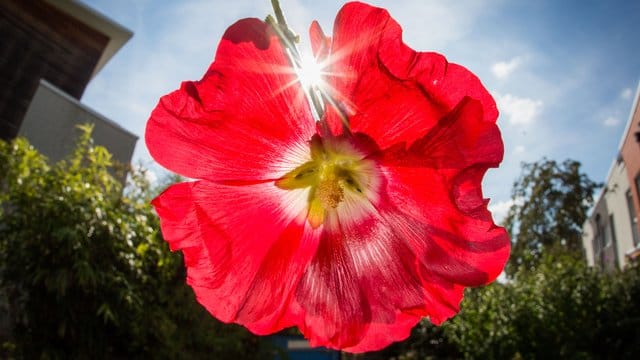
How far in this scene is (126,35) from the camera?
10281 millimetres

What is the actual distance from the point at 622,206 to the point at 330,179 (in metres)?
21.0

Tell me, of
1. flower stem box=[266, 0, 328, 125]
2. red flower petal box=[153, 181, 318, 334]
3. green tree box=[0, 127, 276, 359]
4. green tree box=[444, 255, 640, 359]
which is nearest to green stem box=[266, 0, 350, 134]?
flower stem box=[266, 0, 328, 125]

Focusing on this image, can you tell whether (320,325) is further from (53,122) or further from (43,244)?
(53,122)

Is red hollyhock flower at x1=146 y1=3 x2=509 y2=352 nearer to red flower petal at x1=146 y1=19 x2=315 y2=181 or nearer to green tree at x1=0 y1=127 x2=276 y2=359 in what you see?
red flower petal at x1=146 y1=19 x2=315 y2=181

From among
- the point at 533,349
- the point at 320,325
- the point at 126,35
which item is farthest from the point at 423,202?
the point at 126,35

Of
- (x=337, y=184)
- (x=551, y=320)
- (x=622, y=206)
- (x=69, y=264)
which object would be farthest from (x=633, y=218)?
(x=337, y=184)

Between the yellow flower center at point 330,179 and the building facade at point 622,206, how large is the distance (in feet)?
51.5

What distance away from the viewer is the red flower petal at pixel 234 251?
49cm

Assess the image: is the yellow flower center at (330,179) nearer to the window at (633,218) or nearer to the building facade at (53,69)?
the building facade at (53,69)

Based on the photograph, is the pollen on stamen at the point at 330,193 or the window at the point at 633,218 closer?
the pollen on stamen at the point at 330,193

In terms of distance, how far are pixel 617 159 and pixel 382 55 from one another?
834 inches

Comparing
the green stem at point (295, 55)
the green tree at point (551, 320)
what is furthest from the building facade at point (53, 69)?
the green stem at point (295, 55)

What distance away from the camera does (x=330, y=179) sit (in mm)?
606

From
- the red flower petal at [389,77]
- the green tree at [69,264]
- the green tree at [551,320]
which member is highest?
the green tree at [551,320]
